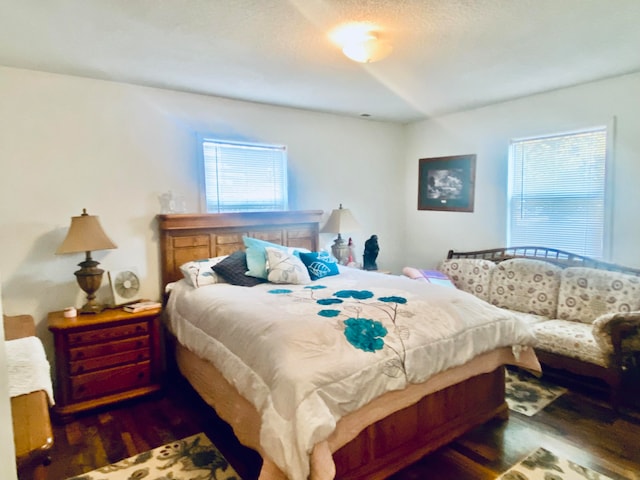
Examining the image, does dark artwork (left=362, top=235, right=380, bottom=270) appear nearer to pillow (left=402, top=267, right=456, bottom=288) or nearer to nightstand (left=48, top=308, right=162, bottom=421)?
pillow (left=402, top=267, right=456, bottom=288)

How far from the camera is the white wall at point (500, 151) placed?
341 cm

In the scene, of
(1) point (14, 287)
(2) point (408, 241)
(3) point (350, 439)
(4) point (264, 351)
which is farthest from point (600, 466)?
(1) point (14, 287)

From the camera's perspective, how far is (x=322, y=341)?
204 centimetres

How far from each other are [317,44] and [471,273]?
111 inches

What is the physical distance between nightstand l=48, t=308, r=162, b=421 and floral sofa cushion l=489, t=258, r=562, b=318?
3.16 m

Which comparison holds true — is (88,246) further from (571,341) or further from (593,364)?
(593,364)

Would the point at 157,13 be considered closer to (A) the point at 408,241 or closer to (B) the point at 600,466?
(B) the point at 600,466

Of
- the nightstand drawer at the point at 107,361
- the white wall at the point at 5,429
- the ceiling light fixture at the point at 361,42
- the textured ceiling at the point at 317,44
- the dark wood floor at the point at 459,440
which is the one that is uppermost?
the textured ceiling at the point at 317,44

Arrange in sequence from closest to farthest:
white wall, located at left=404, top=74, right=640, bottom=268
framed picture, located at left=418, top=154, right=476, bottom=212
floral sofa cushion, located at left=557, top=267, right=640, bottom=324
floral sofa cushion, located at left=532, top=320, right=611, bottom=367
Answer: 1. floral sofa cushion, located at left=532, top=320, right=611, bottom=367
2. floral sofa cushion, located at left=557, top=267, right=640, bottom=324
3. white wall, located at left=404, top=74, right=640, bottom=268
4. framed picture, located at left=418, top=154, right=476, bottom=212

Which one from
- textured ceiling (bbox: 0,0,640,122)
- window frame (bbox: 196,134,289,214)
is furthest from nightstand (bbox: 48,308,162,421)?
textured ceiling (bbox: 0,0,640,122)

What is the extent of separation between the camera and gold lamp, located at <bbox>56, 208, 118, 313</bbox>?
2.94m

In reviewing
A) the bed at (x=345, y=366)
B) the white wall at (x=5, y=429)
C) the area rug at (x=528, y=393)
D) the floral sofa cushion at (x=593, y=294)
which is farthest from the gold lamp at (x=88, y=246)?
the floral sofa cushion at (x=593, y=294)

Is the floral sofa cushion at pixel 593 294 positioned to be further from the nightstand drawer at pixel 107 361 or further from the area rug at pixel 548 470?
the nightstand drawer at pixel 107 361

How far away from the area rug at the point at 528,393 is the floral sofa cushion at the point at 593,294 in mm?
635
